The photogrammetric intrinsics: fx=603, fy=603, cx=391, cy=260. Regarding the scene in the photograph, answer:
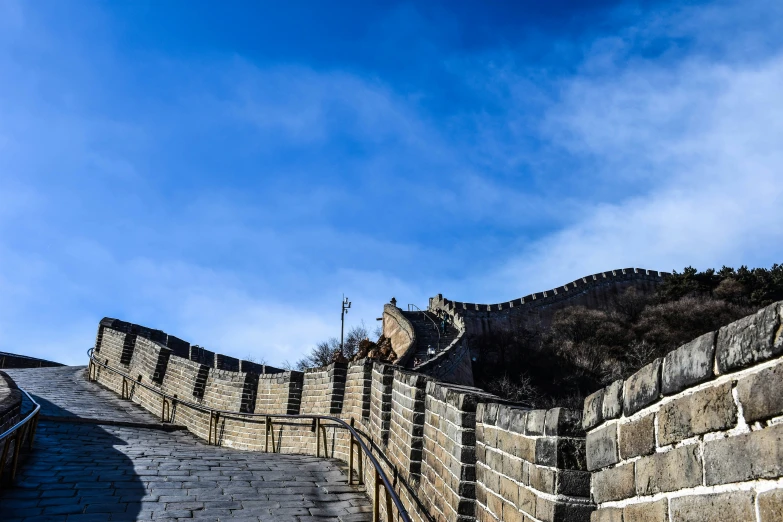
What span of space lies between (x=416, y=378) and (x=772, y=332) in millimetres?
3798

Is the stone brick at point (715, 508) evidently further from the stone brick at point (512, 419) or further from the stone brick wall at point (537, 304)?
the stone brick wall at point (537, 304)

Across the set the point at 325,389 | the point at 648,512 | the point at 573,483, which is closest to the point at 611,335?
the point at 325,389

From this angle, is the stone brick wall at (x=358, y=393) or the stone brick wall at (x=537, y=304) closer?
the stone brick wall at (x=358, y=393)

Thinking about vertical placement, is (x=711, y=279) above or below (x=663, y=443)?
above

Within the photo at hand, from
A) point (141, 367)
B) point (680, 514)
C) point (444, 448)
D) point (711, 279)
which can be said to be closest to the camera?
point (680, 514)

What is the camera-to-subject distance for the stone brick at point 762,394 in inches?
58.3

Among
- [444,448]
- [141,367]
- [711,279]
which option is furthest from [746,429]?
[711,279]

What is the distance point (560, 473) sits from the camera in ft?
8.55

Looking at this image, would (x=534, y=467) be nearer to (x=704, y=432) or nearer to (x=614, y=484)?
(x=614, y=484)

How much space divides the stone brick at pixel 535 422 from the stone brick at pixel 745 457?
1.06 metres

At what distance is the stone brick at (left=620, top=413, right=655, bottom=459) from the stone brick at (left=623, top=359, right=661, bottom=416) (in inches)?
1.8

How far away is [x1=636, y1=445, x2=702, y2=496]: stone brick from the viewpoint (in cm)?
179

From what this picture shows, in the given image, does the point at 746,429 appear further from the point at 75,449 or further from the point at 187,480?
the point at 75,449

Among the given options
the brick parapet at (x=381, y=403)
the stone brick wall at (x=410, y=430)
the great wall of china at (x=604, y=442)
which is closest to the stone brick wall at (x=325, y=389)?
the stone brick wall at (x=410, y=430)
